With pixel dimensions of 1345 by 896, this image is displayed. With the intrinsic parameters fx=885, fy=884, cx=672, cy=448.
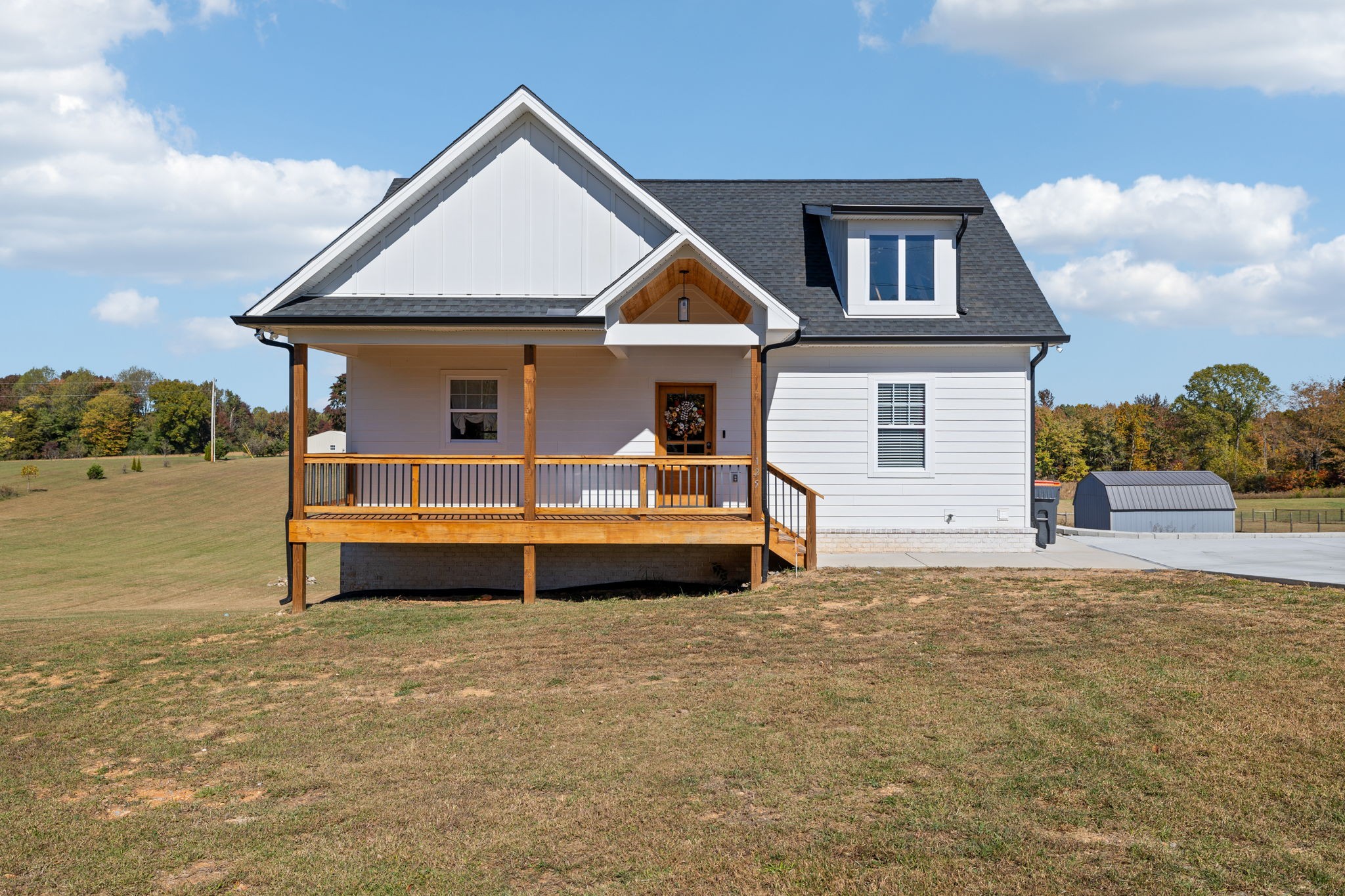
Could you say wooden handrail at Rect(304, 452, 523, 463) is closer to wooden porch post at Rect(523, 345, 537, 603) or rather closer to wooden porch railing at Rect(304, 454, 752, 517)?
wooden porch post at Rect(523, 345, 537, 603)

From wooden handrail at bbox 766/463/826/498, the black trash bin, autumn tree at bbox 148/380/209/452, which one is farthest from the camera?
autumn tree at bbox 148/380/209/452

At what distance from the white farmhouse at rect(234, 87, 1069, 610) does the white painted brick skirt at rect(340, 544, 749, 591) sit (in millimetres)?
36

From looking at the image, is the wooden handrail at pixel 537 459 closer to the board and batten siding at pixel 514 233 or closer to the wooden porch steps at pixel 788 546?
the wooden porch steps at pixel 788 546

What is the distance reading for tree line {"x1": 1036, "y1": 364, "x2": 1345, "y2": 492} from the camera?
175 feet

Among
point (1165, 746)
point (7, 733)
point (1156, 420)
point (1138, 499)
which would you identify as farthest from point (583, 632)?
point (1156, 420)

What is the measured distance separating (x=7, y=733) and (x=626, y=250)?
10143 mm

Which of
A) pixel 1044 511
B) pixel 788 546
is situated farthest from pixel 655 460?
pixel 1044 511

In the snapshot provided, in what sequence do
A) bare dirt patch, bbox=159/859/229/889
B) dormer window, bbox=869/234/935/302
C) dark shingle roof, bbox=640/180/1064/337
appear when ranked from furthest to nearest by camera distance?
dormer window, bbox=869/234/935/302, dark shingle roof, bbox=640/180/1064/337, bare dirt patch, bbox=159/859/229/889

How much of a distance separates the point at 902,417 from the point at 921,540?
7.44 feet

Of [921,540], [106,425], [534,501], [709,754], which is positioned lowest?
[709,754]

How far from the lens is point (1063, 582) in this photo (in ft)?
42.0

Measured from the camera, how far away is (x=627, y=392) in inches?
619

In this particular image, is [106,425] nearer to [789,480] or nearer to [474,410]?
[474,410]

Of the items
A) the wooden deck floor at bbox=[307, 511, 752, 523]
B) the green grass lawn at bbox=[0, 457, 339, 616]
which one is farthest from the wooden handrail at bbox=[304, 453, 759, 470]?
the green grass lawn at bbox=[0, 457, 339, 616]
